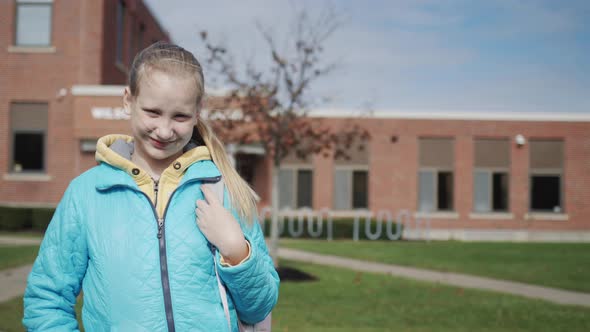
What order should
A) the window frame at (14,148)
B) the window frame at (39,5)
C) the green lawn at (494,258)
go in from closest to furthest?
the green lawn at (494,258), the window frame at (14,148), the window frame at (39,5)

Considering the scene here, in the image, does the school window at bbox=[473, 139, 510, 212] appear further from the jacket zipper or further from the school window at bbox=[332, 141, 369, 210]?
the jacket zipper

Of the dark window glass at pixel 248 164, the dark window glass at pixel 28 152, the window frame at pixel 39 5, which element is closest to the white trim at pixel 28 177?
the dark window glass at pixel 28 152

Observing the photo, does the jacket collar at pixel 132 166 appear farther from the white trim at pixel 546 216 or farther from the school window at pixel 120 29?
the white trim at pixel 546 216

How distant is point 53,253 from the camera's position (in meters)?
1.94

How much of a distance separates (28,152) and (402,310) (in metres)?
17.2

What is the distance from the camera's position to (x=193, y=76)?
201 cm

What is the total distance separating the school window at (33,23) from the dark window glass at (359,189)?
12685 millimetres

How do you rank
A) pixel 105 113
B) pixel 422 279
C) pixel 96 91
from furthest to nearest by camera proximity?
pixel 105 113 → pixel 96 91 → pixel 422 279

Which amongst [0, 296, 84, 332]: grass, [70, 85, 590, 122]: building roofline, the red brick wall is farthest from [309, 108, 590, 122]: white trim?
[0, 296, 84, 332]: grass

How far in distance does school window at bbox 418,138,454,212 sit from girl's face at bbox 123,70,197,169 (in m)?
23.0

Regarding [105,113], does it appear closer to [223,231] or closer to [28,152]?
[28,152]

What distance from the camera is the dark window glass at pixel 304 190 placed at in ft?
79.2

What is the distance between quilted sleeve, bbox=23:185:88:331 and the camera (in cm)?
189

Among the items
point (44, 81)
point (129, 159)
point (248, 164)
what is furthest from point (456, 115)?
point (129, 159)
